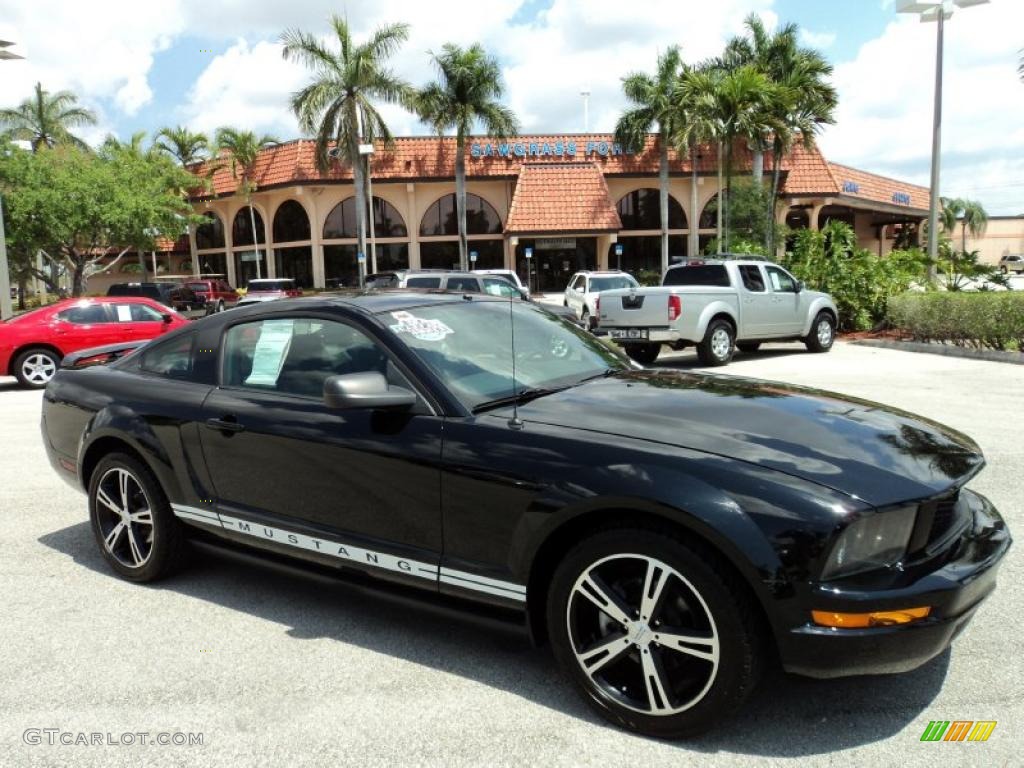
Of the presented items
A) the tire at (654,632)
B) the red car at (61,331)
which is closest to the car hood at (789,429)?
the tire at (654,632)

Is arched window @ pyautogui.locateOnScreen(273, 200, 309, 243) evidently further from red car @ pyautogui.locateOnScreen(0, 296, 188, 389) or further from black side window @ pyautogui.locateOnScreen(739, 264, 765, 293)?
black side window @ pyautogui.locateOnScreen(739, 264, 765, 293)

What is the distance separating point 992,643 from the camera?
11.1ft

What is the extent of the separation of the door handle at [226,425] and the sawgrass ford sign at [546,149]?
122 feet

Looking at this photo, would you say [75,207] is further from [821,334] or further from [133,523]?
[133,523]

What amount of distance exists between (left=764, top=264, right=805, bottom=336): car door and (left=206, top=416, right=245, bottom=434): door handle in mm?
12944

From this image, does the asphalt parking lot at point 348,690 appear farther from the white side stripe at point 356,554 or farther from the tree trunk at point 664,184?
the tree trunk at point 664,184

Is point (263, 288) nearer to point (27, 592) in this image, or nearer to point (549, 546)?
point (27, 592)

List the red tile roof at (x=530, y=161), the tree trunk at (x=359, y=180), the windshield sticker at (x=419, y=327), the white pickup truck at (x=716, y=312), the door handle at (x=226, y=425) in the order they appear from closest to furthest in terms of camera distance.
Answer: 1. the windshield sticker at (x=419, y=327)
2. the door handle at (x=226, y=425)
3. the white pickup truck at (x=716, y=312)
4. the tree trunk at (x=359, y=180)
5. the red tile roof at (x=530, y=161)

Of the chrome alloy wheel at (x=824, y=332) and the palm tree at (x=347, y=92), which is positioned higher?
the palm tree at (x=347, y=92)

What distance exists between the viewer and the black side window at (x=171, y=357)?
4.27m

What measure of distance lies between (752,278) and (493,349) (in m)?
12.2

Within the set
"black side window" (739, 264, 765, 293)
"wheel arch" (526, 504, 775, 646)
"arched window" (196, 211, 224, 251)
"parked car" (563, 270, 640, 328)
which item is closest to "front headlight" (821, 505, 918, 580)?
"wheel arch" (526, 504, 775, 646)

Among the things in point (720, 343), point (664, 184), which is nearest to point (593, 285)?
point (720, 343)

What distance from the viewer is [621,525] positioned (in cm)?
278
